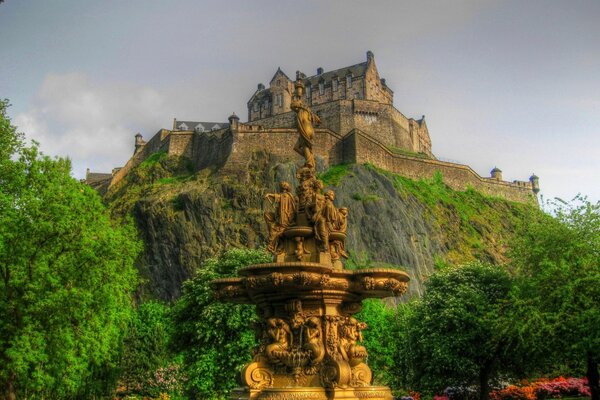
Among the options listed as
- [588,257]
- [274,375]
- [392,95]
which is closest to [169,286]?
[588,257]

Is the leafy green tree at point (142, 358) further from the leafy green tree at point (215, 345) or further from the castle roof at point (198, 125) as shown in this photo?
the castle roof at point (198, 125)

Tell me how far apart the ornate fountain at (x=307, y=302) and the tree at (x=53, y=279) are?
9.57 meters

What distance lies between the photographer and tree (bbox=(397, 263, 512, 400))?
23625 mm

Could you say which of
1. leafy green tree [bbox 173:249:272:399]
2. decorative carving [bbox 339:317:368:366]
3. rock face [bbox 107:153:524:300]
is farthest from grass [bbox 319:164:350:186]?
decorative carving [bbox 339:317:368:366]

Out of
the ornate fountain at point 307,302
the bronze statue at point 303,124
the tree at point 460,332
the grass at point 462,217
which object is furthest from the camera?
the grass at point 462,217

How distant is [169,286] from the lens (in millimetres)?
51031

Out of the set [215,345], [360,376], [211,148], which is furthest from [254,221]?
[360,376]

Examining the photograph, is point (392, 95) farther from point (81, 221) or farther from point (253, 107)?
point (81, 221)

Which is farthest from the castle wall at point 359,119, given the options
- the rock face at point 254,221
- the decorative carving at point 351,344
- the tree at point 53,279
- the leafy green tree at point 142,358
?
the decorative carving at point 351,344

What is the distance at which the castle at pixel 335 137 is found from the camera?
63500 mm

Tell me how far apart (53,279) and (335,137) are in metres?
49.8

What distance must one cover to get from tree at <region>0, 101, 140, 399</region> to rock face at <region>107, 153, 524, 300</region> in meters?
30.0

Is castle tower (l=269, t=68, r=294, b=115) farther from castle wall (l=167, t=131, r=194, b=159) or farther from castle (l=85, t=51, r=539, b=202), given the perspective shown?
castle wall (l=167, t=131, r=194, b=159)

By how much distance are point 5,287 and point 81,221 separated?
326 cm
